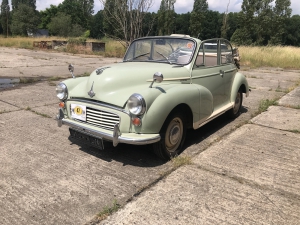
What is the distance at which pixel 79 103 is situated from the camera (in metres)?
3.38

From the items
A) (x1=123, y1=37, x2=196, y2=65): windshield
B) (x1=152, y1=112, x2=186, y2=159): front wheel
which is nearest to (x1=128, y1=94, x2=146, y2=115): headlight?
(x1=152, y1=112, x2=186, y2=159): front wheel

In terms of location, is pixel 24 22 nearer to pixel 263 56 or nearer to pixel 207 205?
pixel 263 56

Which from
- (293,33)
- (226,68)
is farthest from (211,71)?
(293,33)

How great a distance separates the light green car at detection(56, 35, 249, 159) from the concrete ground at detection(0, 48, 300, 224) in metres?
0.37

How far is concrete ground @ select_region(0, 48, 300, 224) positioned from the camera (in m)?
2.35

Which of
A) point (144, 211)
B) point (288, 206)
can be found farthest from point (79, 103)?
point (288, 206)

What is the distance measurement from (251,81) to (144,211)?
29.1ft

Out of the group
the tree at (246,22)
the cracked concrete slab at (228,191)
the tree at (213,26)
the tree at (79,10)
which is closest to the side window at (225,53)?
the cracked concrete slab at (228,191)

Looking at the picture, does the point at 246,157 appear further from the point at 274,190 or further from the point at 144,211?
the point at 144,211

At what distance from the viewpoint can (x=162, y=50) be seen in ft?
13.8

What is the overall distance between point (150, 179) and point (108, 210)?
0.69 metres

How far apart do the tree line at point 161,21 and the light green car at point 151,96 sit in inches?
329

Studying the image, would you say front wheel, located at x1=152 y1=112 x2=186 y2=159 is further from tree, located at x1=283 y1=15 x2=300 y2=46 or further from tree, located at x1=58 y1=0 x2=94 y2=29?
tree, located at x1=58 y1=0 x2=94 y2=29

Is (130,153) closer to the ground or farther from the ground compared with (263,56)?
closer to the ground
